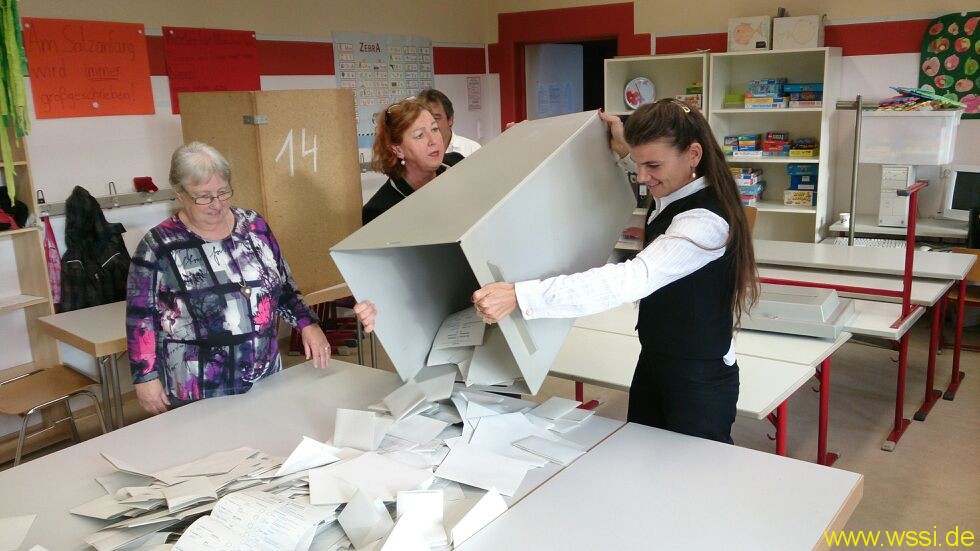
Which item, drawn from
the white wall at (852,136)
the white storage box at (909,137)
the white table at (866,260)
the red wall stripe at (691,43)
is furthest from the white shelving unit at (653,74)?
the white table at (866,260)

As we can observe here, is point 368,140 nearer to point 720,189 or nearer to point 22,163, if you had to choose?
point 22,163

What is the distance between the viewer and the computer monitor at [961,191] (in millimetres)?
4605

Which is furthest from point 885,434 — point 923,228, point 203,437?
point 203,437

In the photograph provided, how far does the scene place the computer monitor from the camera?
15.1 feet

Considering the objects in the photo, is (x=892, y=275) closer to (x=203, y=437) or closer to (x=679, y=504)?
(x=679, y=504)

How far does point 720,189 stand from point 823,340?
1.22 metres

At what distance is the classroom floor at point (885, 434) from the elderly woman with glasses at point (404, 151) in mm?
1806

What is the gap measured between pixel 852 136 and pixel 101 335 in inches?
179

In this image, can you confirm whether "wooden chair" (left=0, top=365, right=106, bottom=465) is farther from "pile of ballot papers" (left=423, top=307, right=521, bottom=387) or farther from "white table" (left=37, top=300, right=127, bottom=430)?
"pile of ballot papers" (left=423, top=307, right=521, bottom=387)

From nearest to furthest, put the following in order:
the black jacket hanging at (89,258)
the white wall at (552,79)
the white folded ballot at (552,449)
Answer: the white folded ballot at (552,449)
the black jacket hanging at (89,258)
the white wall at (552,79)

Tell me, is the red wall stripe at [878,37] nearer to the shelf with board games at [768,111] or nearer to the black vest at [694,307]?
the shelf with board games at [768,111]

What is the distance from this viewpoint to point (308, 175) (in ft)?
12.3

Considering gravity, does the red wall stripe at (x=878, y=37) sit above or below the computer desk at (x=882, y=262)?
above

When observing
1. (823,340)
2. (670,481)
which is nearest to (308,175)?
(823,340)
